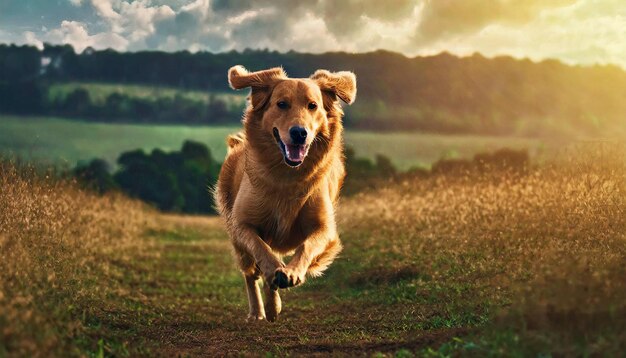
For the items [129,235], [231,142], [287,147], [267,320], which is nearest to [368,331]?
[267,320]

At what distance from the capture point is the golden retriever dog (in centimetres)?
716

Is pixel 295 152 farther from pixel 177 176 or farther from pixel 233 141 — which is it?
pixel 177 176

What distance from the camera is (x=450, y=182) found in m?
15.0

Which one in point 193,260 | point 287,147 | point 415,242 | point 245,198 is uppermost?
point 287,147

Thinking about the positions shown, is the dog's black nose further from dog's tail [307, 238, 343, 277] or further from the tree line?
the tree line

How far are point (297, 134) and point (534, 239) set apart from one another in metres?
3.99

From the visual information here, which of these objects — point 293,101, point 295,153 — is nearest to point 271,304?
point 295,153

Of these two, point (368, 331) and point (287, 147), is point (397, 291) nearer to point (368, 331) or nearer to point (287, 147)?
point (368, 331)

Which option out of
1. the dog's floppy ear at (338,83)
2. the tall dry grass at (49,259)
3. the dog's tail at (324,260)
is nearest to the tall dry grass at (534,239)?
the dog's tail at (324,260)

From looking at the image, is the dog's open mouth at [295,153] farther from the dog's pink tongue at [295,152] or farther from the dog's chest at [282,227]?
the dog's chest at [282,227]

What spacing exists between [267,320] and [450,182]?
7.26 metres

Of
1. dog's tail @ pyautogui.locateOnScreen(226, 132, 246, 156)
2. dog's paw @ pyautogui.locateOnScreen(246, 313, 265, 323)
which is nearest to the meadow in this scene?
dog's paw @ pyautogui.locateOnScreen(246, 313, 265, 323)

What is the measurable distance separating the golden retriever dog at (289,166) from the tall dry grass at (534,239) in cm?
199

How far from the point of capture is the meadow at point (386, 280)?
5.34 m
